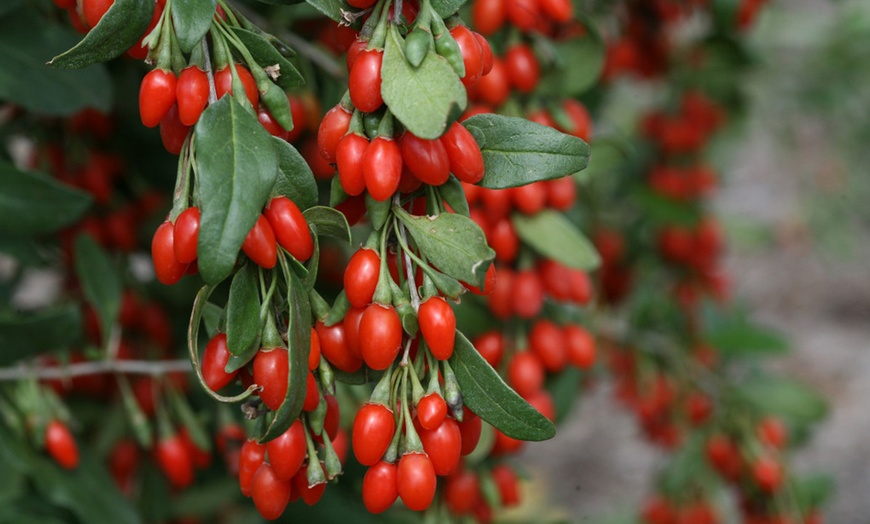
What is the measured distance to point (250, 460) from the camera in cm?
90

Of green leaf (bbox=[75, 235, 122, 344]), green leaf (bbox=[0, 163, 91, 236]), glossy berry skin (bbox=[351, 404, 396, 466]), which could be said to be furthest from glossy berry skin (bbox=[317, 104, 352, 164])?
green leaf (bbox=[75, 235, 122, 344])

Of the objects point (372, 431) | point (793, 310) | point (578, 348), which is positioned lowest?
point (793, 310)

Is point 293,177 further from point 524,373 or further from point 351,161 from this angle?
point 524,373

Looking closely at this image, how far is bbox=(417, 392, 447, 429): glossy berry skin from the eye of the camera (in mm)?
816

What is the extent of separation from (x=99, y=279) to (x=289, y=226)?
92cm

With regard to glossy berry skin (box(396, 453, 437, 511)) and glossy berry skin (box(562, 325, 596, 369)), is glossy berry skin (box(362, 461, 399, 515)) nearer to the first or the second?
glossy berry skin (box(396, 453, 437, 511))

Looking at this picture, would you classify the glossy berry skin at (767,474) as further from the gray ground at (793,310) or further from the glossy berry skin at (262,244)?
the glossy berry skin at (262,244)

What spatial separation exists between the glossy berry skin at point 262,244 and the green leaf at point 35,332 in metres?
0.82

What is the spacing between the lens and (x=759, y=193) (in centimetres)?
556

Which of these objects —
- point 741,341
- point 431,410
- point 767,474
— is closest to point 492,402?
point 431,410

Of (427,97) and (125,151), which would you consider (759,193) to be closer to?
(125,151)

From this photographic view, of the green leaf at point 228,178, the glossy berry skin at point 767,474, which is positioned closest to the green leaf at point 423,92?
the green leaf at point 228,178

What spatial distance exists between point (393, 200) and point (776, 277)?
187 inches

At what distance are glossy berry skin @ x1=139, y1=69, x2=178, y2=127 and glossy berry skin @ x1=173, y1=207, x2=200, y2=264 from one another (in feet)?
0.37
